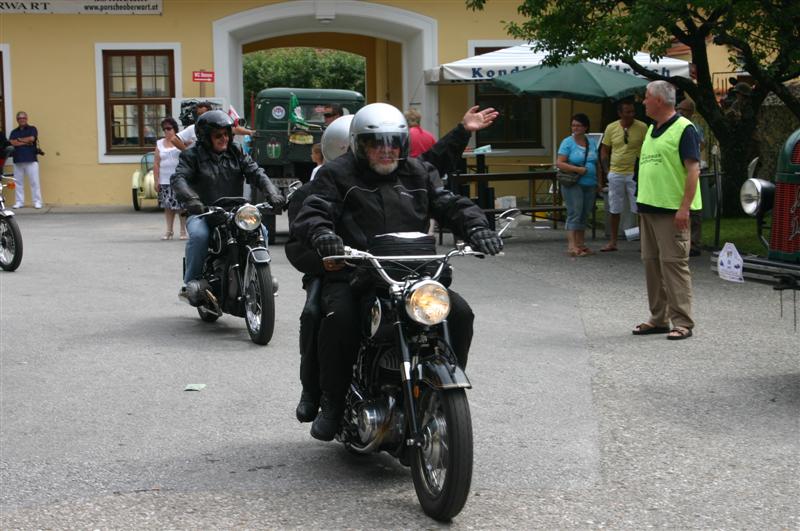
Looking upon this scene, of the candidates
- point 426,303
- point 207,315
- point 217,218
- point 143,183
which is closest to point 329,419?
point 426,303

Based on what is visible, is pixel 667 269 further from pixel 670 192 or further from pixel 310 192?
pixel 310 192

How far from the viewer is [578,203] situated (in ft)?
50.1

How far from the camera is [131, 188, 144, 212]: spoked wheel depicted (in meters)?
24.2

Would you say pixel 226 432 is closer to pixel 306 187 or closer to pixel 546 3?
pixel 306 187

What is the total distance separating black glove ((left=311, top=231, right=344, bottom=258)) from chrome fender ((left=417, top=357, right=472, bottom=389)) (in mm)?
546

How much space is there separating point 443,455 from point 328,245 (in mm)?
918

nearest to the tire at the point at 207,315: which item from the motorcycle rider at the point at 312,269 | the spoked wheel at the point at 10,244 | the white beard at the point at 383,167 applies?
the spoked wheel at the point at 10,244

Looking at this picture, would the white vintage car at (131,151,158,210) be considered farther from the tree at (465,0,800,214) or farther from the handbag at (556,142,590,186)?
the handbag at (556,142,590,186)

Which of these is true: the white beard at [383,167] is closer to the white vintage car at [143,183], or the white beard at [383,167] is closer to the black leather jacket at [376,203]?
the black leather jacket at [376,203]

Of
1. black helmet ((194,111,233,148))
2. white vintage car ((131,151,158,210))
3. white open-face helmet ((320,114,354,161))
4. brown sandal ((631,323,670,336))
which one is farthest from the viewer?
white vintage car ((131,151,158,210))

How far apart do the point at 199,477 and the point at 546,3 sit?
10.5m

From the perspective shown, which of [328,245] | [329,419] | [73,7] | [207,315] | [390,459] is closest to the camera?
[328,245]

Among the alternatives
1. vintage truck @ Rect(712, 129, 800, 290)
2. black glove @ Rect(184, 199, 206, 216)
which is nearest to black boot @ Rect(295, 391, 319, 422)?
vintage truck @ Rect(712, 129, 800, 290)

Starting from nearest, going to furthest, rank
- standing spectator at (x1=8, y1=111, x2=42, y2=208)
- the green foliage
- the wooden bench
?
the wooden bench, standing spectator at (x1=8, y1=111, x2=42, y2=208), the green foliage
